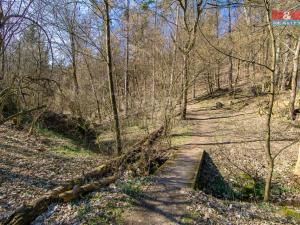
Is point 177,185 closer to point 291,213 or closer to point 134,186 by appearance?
point 134,186

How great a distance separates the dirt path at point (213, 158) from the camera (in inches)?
180

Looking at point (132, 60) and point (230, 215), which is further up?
point (132, 60)

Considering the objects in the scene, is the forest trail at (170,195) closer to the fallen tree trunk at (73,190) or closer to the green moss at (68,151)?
the fallen tree trunk at (73,190)

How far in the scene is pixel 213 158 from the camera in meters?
8.85

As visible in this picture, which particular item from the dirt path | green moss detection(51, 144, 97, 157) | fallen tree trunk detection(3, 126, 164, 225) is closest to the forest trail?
the dirt path

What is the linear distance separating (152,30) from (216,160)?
9984 mm

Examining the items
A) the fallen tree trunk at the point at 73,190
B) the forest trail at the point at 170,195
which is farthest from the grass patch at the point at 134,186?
the fallen tree trunk at the point at 73,190

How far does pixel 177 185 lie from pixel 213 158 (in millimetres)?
3434

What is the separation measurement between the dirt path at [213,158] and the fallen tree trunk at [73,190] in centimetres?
100

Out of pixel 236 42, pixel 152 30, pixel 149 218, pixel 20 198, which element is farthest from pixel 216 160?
pixel 236 42

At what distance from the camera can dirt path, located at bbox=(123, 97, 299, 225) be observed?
4570mm

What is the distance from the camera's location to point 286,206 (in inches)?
248

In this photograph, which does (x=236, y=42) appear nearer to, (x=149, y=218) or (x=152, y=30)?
(x=152, y=30)

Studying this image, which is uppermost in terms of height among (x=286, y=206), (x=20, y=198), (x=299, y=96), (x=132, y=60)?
(x=132, y=60)
